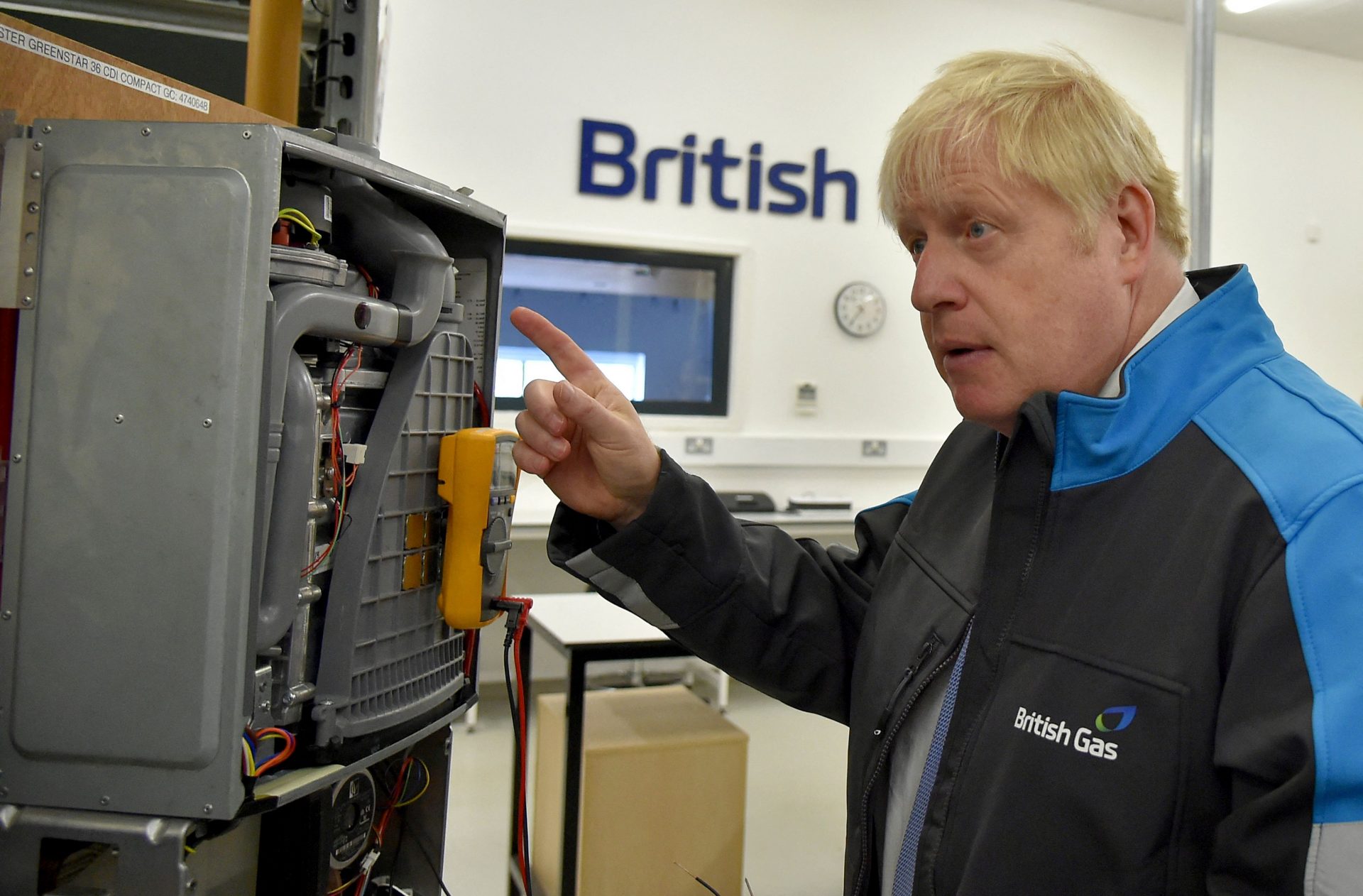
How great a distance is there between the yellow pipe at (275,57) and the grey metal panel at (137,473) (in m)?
0.61

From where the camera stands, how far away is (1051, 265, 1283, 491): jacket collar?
879 millimetres

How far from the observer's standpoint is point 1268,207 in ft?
18.5

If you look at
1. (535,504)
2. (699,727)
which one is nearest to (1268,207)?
(535,504)

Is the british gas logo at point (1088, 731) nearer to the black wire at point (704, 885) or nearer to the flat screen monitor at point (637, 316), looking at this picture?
the black wire at point (704, 885)

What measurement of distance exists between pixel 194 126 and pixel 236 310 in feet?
0.59

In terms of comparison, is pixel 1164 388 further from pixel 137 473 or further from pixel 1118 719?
pixel 137 473

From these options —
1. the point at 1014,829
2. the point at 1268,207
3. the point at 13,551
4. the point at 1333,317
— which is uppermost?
the point at 1268,207

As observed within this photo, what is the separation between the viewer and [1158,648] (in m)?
0.81

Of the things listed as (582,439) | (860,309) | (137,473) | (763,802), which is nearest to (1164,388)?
(582,439)

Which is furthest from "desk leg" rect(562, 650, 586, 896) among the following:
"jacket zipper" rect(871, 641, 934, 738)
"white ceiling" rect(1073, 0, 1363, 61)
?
"white ceiling" rect(1073, 0, 1363, 61)

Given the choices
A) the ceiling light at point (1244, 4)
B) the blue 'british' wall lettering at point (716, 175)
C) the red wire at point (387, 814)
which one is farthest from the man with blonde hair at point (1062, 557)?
the ceiling light at point (1244, 4)

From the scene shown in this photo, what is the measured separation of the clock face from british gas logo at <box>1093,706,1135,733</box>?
4083 millimetres

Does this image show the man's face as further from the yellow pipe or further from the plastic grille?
the yellow pipe

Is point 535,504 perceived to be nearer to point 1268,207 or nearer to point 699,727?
point 699,727
